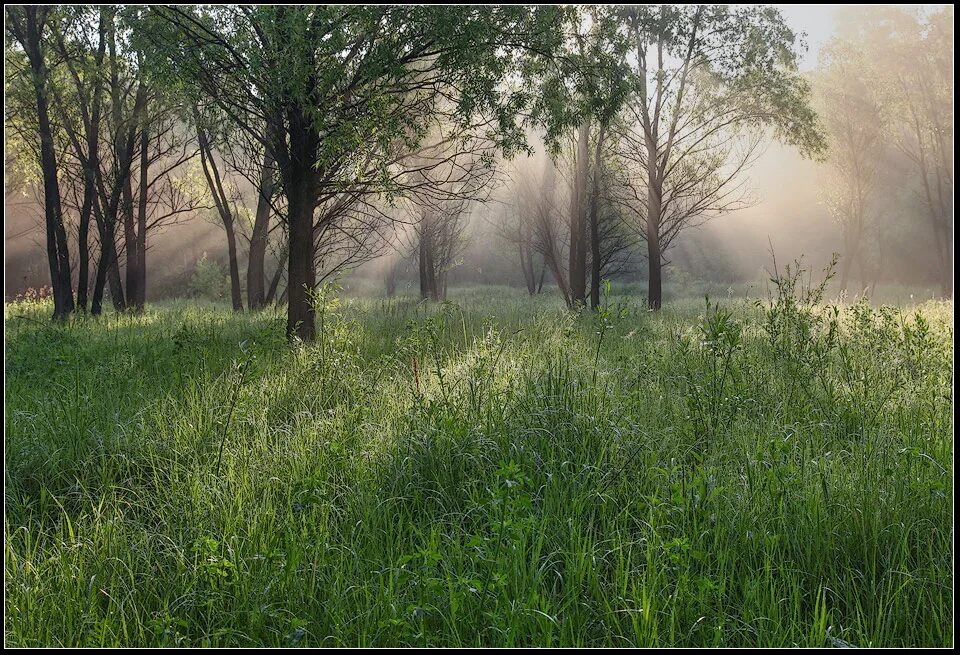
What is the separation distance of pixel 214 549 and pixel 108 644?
46 cm

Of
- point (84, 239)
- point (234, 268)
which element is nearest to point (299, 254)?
point (84, 239)

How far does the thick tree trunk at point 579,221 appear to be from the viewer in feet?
49.0

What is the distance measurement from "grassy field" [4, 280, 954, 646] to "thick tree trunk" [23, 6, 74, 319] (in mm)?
8195

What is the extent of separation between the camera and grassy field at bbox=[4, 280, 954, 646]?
2178mm

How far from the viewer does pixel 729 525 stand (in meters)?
2.63

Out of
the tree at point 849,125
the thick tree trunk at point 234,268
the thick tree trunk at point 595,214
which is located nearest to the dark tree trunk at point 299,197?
the thick tree trunk at point 595,214

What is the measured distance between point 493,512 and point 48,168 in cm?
1221

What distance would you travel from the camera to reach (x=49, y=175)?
433 inches

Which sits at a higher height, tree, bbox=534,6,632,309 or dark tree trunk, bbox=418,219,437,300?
tree, bbox=534,6,632,309

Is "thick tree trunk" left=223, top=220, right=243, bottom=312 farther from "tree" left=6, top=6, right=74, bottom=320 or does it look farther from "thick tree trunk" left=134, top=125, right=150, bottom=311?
"tree" left=6, top=6, right=74, bottom=320

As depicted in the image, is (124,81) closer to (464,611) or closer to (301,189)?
(301,189)

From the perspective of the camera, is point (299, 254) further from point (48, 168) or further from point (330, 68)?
point (48, 168)

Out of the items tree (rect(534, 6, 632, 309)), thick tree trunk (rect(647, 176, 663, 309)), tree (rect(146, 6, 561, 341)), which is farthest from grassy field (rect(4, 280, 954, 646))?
thick tree trunk (rect(647, 176, 663, 309))

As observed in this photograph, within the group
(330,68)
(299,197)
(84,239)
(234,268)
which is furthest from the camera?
(234,268)
